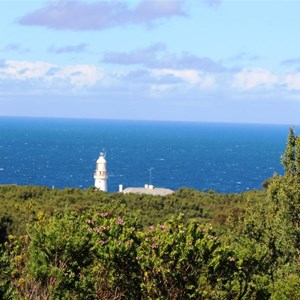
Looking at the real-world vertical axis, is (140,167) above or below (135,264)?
below

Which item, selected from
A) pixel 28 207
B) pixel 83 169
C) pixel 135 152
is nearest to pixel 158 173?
pixel 83 169

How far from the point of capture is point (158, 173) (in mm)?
106875

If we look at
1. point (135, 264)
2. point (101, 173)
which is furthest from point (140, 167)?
point (135, 264)

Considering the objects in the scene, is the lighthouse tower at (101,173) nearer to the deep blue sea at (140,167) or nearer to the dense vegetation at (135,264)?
the deep blue sea at (140,167)

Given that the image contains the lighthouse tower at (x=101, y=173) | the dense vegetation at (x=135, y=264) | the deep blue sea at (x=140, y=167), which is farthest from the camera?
the deep blue sea at (x=140, y=167)

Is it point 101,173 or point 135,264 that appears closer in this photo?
point 135,264

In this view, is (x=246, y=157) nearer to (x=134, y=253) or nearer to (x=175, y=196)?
(x=175, y=196)

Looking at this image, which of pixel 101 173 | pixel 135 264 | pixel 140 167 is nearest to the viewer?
pixel 135 264

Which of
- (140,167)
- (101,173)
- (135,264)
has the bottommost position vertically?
(140,167)

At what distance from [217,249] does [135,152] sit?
140591mm

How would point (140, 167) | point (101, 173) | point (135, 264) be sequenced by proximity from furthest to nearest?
point (140, 167), point (101, 173), point (135, 264)

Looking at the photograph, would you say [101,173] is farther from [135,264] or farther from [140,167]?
[140,167]

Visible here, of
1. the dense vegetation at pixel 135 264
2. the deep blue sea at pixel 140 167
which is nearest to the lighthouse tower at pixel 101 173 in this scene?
the deep blue sea at pixel 140 167

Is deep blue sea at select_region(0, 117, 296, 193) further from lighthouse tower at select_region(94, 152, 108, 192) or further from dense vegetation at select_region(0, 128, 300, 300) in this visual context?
dense vegetation at select_region(0, 128, 300, 300)
